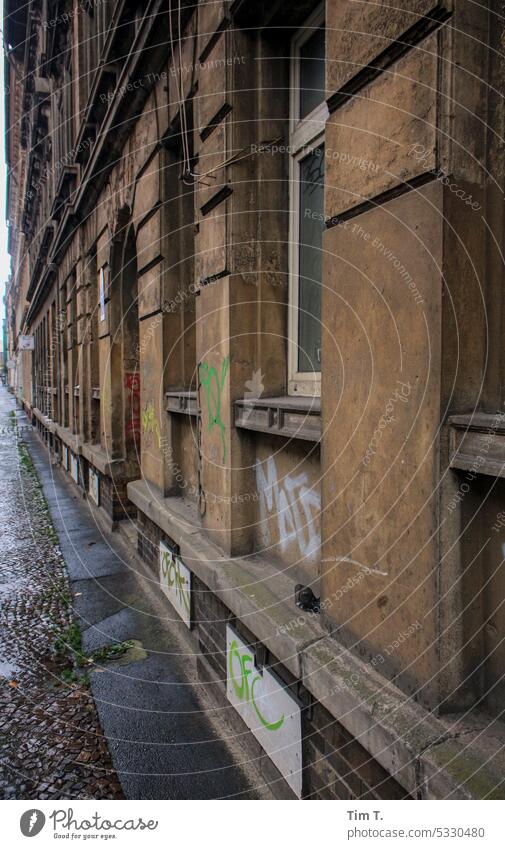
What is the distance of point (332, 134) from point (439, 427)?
1.45 meters

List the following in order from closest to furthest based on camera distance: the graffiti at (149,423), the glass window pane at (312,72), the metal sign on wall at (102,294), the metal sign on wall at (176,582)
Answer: the glass window pane at (312,72)
the metal sign on wall at (176,582)
the graffiti at (149,423)
the metal sign on wall at (102,294)

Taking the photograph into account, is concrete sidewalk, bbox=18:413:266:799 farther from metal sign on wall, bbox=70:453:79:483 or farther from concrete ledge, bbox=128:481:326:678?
metal sign on wall, bbox=70:453:79:483

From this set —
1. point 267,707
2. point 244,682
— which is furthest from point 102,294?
point 267,707

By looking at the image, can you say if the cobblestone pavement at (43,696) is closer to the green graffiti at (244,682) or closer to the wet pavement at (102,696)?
the wet pavement at (102,696)

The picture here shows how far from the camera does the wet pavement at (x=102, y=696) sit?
3111 millimetres

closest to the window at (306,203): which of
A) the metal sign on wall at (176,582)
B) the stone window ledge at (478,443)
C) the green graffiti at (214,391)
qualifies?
the green graffiti at (214,391)

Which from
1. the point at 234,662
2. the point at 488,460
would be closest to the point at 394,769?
the point at 488,460

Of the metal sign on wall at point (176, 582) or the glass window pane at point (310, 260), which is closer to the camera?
the glass window pane at point (310, 260)

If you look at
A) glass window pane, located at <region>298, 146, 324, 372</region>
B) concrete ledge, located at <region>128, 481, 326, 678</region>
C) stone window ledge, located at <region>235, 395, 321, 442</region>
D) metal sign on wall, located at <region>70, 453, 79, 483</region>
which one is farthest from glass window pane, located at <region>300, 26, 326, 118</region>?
metal sign on wall, located at <region>70, 453, 79, 483</region>

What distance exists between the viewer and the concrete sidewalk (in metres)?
3.13

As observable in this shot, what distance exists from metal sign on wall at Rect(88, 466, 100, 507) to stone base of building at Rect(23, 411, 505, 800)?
4.94m

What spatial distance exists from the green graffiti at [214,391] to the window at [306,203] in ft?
1.64

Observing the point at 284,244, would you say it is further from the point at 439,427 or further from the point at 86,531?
the point at 86,531

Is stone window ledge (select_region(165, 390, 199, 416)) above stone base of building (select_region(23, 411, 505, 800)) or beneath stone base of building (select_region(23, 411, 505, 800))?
above
